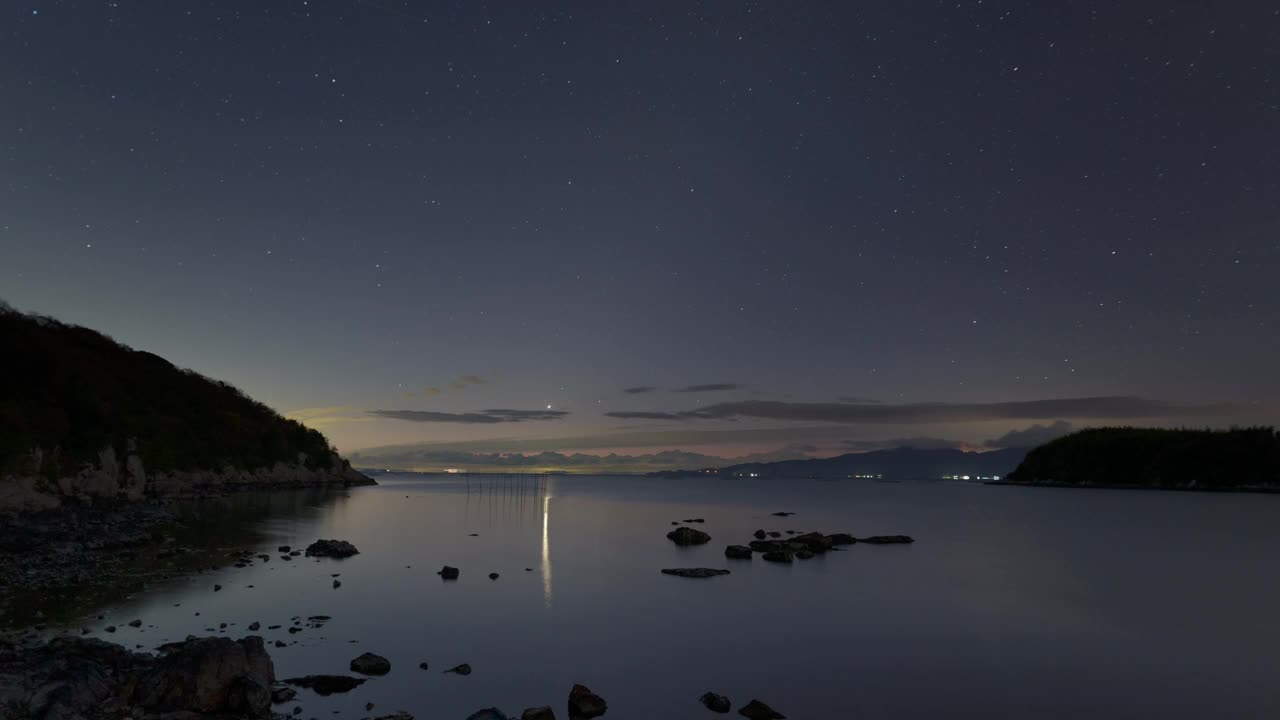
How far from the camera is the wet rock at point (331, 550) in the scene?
38.2m

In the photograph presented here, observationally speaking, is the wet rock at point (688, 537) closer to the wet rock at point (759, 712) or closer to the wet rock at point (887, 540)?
the wet rock at point (887, 540)

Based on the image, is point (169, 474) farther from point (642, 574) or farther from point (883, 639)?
point (883, 639)

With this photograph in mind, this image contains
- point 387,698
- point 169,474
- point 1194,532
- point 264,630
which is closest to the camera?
point 387,698

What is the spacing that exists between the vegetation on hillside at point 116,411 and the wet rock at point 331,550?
22424 millimetres

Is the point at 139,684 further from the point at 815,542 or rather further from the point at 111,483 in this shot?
the point at 111,483

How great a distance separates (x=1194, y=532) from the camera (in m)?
74.0

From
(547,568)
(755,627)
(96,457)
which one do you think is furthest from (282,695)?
(96,457)

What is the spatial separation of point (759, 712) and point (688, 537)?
40.5 meters

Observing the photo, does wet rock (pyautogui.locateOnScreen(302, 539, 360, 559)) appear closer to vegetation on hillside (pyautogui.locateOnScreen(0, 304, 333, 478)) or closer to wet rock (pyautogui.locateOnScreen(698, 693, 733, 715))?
vegetation on hillside (pyautogui.locateOnScreen(0, 304, 333, 478))

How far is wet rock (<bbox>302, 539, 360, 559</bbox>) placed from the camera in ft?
125

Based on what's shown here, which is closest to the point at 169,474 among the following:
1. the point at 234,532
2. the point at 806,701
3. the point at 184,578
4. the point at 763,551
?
the point at 234,532

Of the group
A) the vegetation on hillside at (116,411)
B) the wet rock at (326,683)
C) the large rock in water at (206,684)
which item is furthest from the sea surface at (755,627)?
the vegetation on hillside at (116,411)

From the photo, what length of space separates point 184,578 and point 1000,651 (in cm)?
3056

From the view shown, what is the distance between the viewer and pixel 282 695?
13281mm
